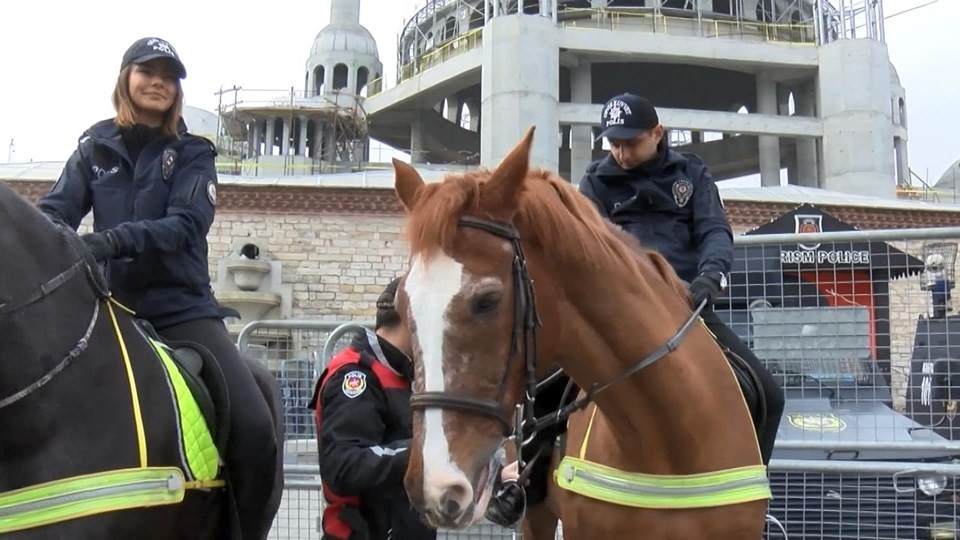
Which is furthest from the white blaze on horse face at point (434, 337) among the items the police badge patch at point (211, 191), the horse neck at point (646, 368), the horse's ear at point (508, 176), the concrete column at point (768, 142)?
the concrete column at point (768, 142)

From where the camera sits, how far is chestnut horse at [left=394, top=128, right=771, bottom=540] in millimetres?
2252

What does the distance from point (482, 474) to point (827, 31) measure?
3505 cm

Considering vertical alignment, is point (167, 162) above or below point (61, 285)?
above

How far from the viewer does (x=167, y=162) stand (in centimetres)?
359

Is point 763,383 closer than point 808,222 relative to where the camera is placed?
Yes

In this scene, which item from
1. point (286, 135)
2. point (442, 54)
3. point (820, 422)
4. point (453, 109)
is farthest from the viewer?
point (453, 109)

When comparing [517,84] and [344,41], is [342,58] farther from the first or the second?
[517,84]

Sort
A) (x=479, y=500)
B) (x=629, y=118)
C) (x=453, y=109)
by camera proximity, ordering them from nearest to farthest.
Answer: (x=479, y=500)
(x=629, y=118)
(x=453, y=109)

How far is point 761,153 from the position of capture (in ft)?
106

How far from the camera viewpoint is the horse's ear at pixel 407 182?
104 inches

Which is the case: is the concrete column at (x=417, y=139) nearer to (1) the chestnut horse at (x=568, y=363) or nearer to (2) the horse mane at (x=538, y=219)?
(1) the chestnut horse at (x=568, y=363)

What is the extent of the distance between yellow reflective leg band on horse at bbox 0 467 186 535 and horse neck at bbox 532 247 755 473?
1.48m

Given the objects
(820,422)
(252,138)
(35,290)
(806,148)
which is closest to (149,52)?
(35,290)

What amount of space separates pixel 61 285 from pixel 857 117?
3062 centimetres
